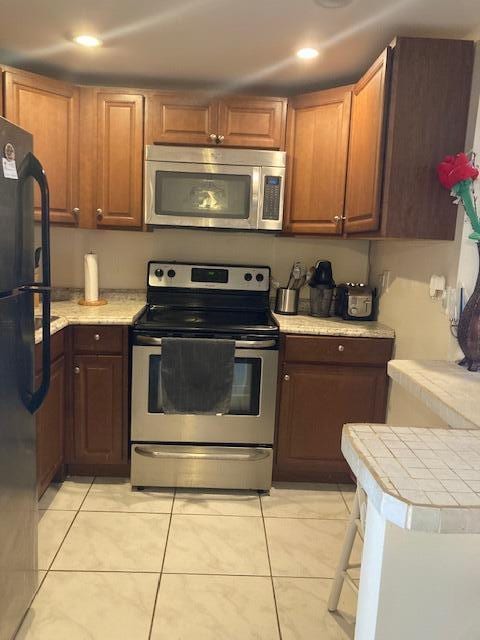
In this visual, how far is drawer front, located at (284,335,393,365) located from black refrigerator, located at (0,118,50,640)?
1299mm

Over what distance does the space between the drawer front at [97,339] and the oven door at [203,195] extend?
64 cm

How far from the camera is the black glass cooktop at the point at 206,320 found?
259cm

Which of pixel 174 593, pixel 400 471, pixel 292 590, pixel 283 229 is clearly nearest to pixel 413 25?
pixel 283 229

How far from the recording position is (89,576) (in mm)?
1961

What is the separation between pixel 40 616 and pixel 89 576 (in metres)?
0.24

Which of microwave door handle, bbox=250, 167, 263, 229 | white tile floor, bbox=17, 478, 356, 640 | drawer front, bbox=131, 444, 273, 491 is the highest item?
microwave door handle, bbox=250, 167, 263, 229

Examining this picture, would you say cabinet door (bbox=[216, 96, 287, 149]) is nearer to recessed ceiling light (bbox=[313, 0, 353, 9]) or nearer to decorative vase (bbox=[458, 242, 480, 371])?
recessed ceiling light (bbox=[313, 0, 353, 9])

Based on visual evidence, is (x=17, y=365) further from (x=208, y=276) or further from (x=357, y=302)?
(x=357, y=302)

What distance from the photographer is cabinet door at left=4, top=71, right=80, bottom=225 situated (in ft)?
8.50

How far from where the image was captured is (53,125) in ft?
8.91

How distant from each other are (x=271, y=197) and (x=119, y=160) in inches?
33.8

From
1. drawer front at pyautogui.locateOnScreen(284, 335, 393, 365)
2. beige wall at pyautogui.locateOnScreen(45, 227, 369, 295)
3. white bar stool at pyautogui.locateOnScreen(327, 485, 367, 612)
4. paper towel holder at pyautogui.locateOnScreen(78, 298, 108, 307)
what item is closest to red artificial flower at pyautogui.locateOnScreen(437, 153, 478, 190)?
drawer front at pyautogui.locateOnScreen(284, 335, 393, 365)

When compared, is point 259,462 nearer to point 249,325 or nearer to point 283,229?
point 249,325

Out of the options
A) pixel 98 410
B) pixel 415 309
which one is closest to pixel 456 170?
pixel 415 309
